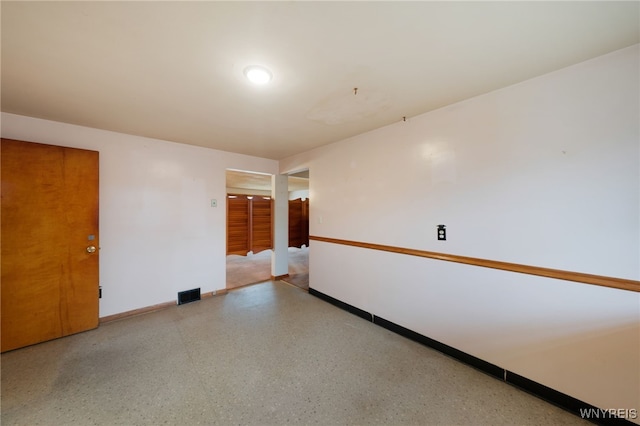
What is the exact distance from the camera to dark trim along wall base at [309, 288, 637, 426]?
140cm

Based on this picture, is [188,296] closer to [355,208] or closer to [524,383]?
[355,208]

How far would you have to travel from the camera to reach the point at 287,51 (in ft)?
4.49

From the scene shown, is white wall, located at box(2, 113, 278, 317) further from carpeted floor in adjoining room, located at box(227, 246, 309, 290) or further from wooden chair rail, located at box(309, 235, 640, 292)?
wooden chair rail, located at box(309, 235, 640, 292)

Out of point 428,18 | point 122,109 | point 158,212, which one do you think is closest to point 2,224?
point 158,212

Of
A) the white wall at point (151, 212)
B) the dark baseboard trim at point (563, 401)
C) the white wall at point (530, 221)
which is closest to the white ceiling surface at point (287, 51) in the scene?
the white wall at point (530, 221)

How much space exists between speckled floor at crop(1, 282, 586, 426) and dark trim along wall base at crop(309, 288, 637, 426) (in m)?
0.06

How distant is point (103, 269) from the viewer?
2674 millimetres

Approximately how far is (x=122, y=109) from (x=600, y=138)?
3.85 m

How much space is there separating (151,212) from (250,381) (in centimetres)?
255

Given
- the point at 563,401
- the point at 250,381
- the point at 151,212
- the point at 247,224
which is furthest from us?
the point at 247,224

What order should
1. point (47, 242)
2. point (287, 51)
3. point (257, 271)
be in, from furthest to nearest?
point (257, 271) → point (47, 242) → point (287, 51)

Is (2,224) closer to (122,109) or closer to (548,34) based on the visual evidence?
(122,109)

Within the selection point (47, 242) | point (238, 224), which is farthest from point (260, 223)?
point (47, 242)

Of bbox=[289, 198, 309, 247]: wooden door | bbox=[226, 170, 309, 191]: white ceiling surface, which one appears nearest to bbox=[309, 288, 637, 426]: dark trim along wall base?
bbox=[226, 170, 309, 191]: white ceiling surface
